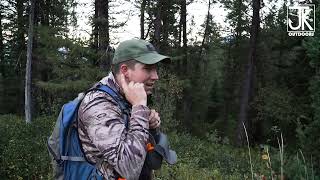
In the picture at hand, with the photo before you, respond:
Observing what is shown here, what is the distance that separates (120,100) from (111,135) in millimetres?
283

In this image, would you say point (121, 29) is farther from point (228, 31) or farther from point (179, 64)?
point (228, 31)

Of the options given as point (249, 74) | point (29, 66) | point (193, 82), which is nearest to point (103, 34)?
point (29, 66)

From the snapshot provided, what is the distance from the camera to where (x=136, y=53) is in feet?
8.05

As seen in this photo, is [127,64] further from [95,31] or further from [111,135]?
[95,31]

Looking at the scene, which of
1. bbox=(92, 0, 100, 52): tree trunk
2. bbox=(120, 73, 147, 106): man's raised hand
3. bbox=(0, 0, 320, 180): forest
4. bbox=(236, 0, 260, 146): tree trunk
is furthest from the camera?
bbox=(236, 0, 260, 146): tree trunk

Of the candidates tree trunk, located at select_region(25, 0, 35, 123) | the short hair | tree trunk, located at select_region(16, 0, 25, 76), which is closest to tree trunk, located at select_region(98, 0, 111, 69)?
tree trunk, located at select_region(25, 0, 35, 123)

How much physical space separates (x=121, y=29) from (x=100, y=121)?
1491 centimetres

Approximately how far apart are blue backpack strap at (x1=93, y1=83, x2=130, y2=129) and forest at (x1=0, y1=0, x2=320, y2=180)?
0.75 m

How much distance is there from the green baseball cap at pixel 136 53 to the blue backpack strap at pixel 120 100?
0.17m

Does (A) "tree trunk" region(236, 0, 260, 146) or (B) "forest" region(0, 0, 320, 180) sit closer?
(B) "forest" region(0, 0, 320, 180)

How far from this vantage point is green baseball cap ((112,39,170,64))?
2445mm

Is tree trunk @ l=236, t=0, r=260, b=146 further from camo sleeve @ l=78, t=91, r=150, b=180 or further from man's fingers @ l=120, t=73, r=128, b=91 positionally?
camo sleeve @ l=78, t=91, r=150, b=180

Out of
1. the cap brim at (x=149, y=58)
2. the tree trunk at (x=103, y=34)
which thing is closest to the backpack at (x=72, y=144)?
the cap brim at (x=149, y=58)

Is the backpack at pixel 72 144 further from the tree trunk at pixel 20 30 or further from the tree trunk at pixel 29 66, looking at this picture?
the tree trunk at pixel 20 30
